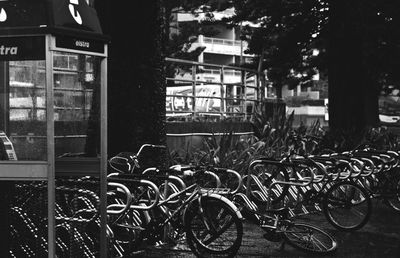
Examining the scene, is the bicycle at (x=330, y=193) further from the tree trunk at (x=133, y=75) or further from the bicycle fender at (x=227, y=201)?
the bicycle fender at (x=227, y=201)

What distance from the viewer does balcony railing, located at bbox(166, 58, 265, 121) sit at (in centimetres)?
1271

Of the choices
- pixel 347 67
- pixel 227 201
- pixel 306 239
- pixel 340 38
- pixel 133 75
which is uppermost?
pixel 340 38

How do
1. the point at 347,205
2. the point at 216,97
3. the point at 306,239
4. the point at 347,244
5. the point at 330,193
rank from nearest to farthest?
the point at 306,239, the point at 347,244, the point at 347,205, the point at 330,193, the point at 216,97

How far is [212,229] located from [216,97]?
7125 mm

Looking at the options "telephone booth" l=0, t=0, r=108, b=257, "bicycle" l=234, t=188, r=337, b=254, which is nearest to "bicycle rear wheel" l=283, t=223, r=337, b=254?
"bicycle" l=234, t=188, r=337, b=254

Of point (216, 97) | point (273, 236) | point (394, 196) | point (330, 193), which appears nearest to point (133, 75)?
point (273, 236)

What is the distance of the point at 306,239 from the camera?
6.84 m

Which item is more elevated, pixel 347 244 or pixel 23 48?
pixel 23 48

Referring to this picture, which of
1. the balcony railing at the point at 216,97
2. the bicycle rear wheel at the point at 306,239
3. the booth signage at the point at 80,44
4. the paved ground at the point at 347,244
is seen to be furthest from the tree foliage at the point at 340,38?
the booth signage at the point at 80,44

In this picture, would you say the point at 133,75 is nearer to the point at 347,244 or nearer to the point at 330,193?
the point at 330,193

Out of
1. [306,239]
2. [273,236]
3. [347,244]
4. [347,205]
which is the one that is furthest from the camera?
[347,205]

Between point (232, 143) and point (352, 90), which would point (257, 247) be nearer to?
point (232, 143)

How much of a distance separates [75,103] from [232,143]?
5580 millimetres

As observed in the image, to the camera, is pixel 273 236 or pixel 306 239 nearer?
pixel 273 236
